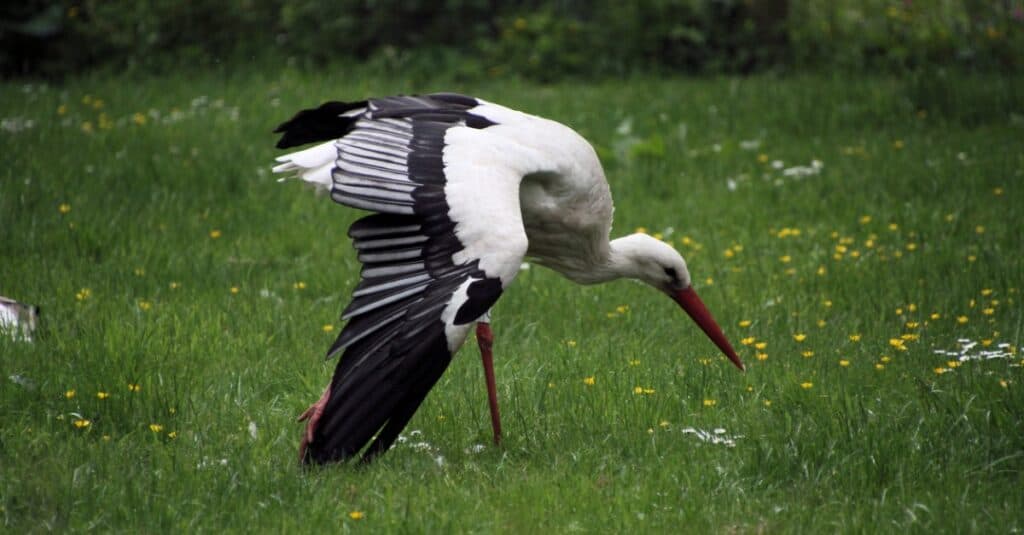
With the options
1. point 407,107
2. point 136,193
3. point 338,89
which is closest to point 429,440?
point 407,107

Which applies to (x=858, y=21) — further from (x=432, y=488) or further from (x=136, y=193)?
(x=432, y=488)

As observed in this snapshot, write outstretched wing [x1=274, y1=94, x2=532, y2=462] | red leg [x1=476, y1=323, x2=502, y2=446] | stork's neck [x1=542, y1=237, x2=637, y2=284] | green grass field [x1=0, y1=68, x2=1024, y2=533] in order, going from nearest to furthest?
1. outstretched wing [x1=274, y1=94, x2=532, y2=462]
2. green grass field [x1=0, y1=68, x2=1024, y2=533]
3. red leg [x1=476, y1=323, x2=502, y2=446]
4. stork's neck [x1=542, y1=237, x2=637, y2=284]

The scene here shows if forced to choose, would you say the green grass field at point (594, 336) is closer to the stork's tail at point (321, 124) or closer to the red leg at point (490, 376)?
the red leg at point (490, 376)

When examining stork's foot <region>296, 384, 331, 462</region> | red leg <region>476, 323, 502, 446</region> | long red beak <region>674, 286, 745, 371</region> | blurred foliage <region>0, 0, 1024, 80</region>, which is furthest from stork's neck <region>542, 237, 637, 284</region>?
blurred foliage <region>0, 0, 1024, 80</region>

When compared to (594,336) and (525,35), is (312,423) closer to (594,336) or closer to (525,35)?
(594,336)

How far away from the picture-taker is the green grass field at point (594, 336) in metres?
3.64

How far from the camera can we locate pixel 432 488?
3.72 metres

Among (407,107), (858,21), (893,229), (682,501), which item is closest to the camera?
(682,501)

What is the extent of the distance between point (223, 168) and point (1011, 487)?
511 centimetres

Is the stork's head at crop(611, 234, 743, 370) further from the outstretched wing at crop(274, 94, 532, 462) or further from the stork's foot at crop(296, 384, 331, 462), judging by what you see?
the stork's foot at crop(296, 384, 331, 462)

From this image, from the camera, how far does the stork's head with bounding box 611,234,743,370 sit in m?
4.76

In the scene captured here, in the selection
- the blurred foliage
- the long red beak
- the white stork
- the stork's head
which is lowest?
the blurred foliage

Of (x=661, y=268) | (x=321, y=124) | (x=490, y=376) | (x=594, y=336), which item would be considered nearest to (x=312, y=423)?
(x=490, y=376)

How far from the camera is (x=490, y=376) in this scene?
4340mm
